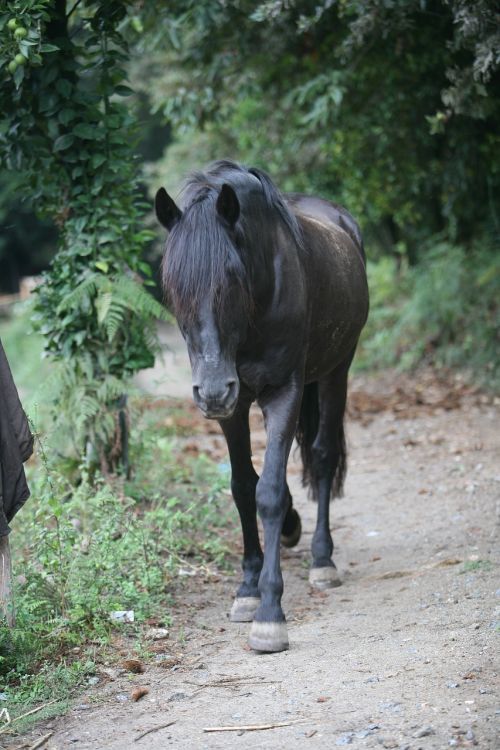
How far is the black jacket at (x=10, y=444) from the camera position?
4.32m

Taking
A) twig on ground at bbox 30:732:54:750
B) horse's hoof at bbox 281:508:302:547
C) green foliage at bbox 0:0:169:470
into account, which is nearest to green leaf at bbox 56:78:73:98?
green foliage at bbox 0:0:169:470

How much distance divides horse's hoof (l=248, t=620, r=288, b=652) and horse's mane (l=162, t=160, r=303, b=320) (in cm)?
158

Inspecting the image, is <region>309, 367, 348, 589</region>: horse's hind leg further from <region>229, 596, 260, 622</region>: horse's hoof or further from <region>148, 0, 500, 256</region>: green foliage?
<region>148, 0, 500, 256</region>: green foliage

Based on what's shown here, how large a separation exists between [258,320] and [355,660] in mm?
1791

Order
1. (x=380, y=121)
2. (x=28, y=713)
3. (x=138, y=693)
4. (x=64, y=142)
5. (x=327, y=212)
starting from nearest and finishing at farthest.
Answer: (x=28, y=713) → (x=138, y=693) → (x=64, y=142) → (x=327, y=212) → (x=380, y=121)

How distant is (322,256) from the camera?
5.67 meters

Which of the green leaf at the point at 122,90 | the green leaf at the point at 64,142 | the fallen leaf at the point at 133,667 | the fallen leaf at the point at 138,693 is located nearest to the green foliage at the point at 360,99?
the green leaf at the point at 122,90

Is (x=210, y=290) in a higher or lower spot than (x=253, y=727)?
higher

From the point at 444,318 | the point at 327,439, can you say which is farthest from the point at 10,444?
the point at 444,318

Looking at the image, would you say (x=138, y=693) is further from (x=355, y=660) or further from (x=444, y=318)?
(x=444, y=318)

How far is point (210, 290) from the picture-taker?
4379 millimetres

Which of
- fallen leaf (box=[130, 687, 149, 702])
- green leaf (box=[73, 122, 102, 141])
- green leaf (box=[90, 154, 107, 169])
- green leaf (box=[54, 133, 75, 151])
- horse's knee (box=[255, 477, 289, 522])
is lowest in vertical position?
fallen leaf (box=[130, 687, 149, 702])

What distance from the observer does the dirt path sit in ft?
11.7

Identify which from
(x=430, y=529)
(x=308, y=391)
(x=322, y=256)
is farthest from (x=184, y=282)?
(x=430, y=529)
